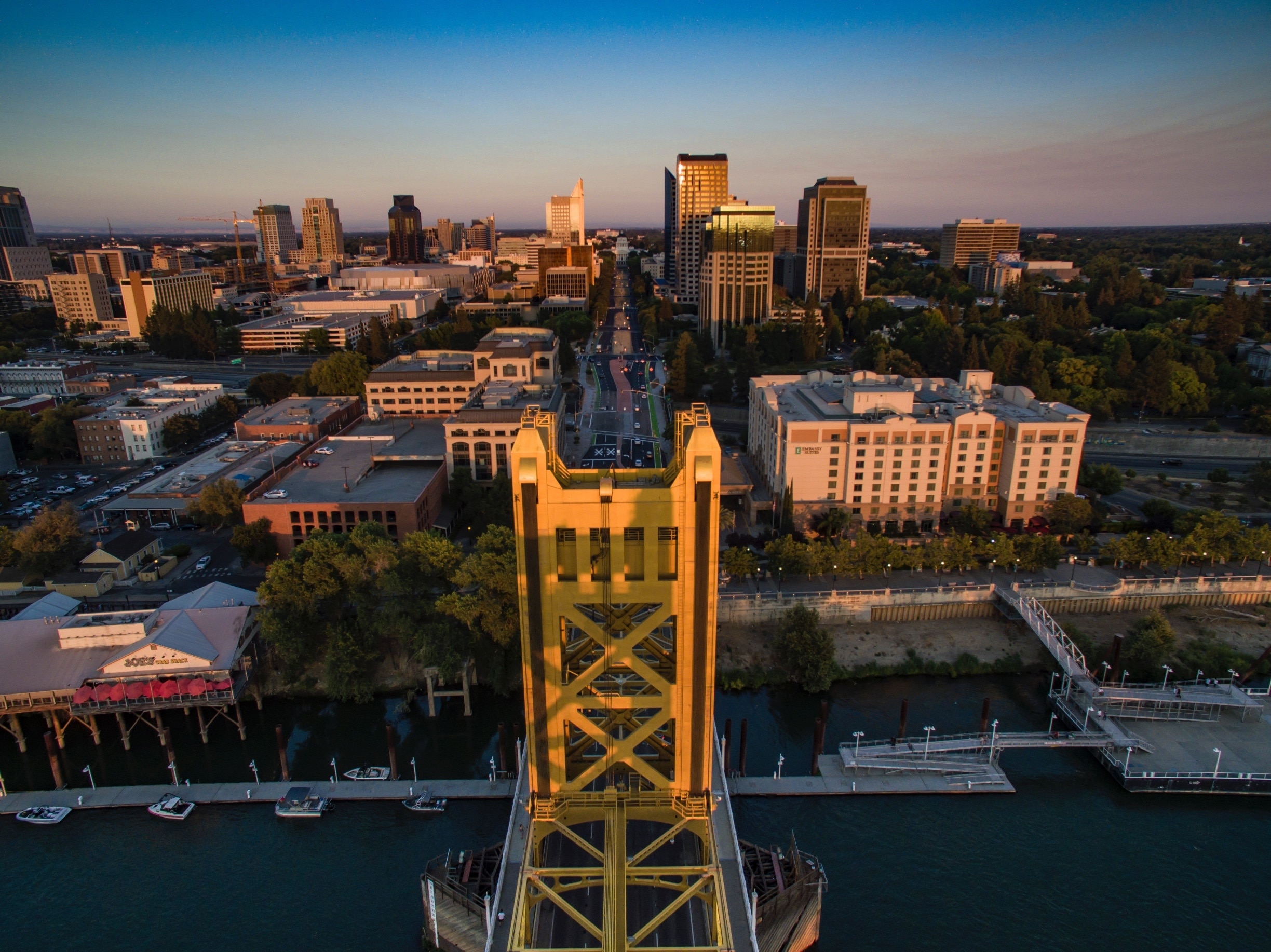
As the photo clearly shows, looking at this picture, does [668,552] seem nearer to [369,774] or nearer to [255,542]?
[369,774]

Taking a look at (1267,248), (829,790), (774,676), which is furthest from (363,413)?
(1267,248)

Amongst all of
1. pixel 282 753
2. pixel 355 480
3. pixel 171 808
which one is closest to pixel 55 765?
pixel 171 808

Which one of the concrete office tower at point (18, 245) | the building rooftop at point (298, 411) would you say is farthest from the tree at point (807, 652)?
the concrete office tower at point (18, 245)

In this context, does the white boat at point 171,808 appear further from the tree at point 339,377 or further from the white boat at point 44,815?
the tree at point 339,377

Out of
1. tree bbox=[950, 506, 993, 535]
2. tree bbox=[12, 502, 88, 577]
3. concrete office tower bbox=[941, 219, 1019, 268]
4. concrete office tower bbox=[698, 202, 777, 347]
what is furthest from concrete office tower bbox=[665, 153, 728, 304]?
tree bbox=[12, 502, 88, 577]

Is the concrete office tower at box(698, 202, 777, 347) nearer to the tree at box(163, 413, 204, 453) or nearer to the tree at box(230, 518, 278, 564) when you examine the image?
the tree at box(163, 413, 204, 453)
